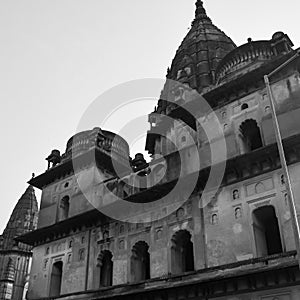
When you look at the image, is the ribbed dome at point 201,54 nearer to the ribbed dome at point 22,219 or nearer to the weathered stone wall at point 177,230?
the weathered stone wall at point 177,230

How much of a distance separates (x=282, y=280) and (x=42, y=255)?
13703mm

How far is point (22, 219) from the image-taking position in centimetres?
5303

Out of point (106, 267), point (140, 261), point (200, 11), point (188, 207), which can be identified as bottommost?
point (140, 261)

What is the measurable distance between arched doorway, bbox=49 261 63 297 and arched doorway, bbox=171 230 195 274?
716 centimetres

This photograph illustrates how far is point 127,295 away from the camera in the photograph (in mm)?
17109

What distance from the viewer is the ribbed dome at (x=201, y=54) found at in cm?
3281

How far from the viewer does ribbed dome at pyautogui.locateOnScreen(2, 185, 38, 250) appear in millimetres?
51062

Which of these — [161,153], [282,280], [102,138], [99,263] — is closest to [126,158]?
[102,138]

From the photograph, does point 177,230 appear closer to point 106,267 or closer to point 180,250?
point 180,250

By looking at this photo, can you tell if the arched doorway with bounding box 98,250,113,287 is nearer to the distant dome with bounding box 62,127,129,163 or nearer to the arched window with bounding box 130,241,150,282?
the arched window with bounding box 130,241,150,282

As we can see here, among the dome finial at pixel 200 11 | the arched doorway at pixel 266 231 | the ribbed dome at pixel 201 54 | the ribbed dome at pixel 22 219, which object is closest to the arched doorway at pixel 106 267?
the arched doorway at pixel 266 231

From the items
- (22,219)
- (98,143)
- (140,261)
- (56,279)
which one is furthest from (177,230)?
(22,219)

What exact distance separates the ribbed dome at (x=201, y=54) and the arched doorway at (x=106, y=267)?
14.4 m

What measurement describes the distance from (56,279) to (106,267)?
3.39 metres
